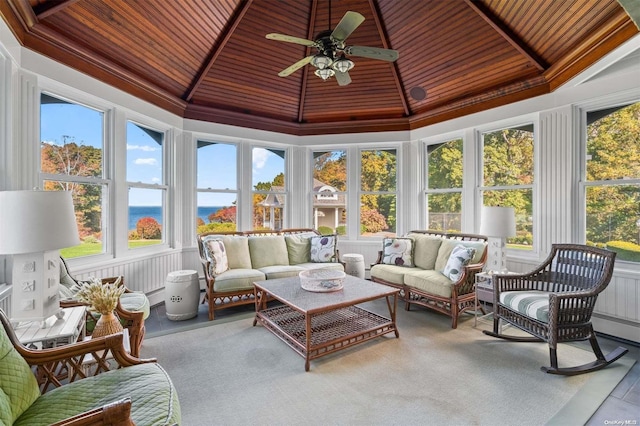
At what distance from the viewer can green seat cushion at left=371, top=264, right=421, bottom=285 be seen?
162 inches

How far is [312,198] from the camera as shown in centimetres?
589

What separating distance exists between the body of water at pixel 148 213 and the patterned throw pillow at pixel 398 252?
299 centimetres

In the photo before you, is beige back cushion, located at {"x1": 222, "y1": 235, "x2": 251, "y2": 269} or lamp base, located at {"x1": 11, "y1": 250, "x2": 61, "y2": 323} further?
beige back cushion, located at {"x1": 222, "y1": 235, "x2": 251, "y2": 269}

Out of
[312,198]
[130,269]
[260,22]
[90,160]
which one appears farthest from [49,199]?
[312,198]

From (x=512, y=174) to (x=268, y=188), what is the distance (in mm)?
3896

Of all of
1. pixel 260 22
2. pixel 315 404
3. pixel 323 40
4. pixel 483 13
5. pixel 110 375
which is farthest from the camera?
pixel 260 22

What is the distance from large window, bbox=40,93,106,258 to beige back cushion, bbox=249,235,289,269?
1.87 meters

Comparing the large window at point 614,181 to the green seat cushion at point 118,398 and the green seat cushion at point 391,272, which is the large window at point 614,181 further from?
the green seat cushion at point 118,398

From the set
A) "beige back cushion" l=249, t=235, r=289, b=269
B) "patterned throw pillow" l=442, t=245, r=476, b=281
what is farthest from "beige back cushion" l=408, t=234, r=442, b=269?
"beige back cushion" l=249, t=235, r=289, b=269

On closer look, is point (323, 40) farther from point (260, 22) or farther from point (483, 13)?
point (483, 13)

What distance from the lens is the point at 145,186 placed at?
4.30 meters

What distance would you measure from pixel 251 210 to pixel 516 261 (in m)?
4.14

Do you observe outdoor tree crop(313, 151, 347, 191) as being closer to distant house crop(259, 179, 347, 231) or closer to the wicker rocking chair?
distant house crop(259, 179, 347, 231)

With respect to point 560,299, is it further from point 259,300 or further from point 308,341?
point 259,300
